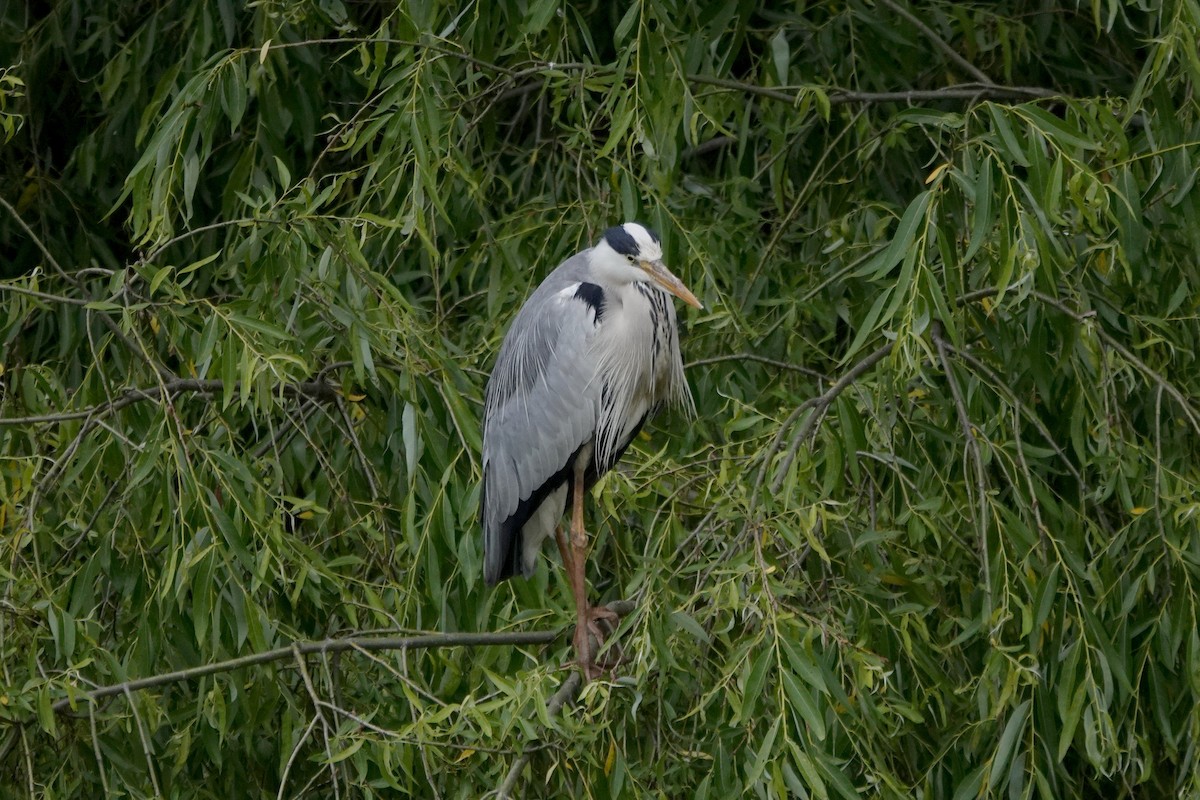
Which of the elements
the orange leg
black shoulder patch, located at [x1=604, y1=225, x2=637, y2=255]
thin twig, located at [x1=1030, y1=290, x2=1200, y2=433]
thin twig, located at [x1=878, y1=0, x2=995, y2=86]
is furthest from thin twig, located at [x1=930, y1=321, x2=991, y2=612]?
thin twig, located at [x1=878, y1=0, x2=995, y2=86]

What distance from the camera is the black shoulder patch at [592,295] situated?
2824 mm

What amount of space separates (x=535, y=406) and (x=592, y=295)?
11.3 inches

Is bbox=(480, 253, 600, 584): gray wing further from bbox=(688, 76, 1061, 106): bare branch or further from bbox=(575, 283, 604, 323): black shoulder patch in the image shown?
bbox=(688, 76, 1061, 106): bare branch

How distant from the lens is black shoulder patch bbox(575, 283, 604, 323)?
2.82 metres

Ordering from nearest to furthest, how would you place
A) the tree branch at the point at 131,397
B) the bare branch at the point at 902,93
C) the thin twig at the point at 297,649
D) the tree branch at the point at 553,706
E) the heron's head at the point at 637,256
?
the tree branch at the point at 553,706 → the thin twig at the point at 297,649 → the tree branch at the point at 131,397 → the heron's head at the point at 637,256 → the bare branch at the point at 902,93

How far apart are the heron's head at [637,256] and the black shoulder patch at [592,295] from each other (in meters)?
0.10

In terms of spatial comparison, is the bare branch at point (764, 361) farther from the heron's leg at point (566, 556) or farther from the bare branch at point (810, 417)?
the heron's leg at point (566, 556)

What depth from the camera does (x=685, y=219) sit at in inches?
115

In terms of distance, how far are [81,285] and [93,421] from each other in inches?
11.6

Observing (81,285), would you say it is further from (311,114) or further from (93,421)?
(311,114)

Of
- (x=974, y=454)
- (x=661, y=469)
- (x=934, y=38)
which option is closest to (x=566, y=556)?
(x=661, y=469)

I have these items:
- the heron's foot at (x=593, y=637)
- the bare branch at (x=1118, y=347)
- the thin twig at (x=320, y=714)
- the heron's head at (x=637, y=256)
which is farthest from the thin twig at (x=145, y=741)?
the bare branch at (x=1118, y=347)

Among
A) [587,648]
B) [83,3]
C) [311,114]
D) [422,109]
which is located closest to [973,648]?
[587,648]

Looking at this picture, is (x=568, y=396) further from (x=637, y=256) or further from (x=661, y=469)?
(x=661, y=469)
